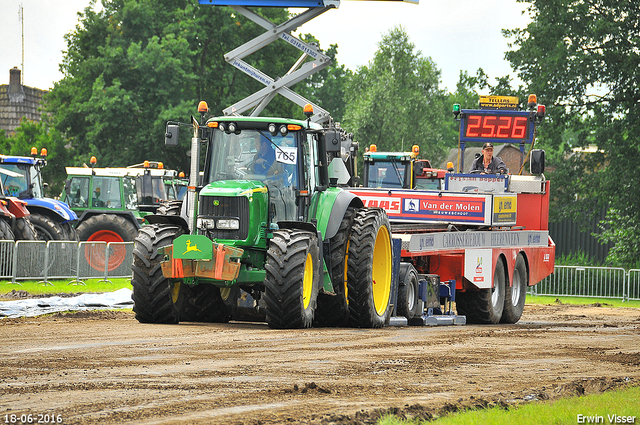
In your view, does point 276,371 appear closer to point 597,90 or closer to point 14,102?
point 597,90

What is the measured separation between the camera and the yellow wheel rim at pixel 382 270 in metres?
14.0

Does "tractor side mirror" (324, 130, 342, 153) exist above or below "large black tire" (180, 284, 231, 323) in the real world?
above

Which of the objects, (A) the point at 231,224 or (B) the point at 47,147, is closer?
(A) the point at 231,224

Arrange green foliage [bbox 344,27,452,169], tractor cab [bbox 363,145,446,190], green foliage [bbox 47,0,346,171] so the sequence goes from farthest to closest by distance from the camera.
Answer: green foliage [bbox 344,27,452,169] → green foliage [bbox 47,0,346,171] → tractor cab [bbox 363,145,446,190]

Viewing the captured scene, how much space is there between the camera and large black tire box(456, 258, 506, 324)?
17.0 meters

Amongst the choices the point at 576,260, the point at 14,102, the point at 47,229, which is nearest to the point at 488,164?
the point at 47,229

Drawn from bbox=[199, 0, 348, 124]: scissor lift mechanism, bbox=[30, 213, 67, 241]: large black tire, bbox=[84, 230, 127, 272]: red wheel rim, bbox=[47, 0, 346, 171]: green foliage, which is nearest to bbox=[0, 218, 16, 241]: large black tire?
bbox=[84, 230, 127, 272]: red wheel rim

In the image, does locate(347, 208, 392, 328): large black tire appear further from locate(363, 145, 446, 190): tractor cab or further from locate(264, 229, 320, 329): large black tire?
locate(363, 145, 446, 190): tractor cab

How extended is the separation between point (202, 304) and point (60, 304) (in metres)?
3.43

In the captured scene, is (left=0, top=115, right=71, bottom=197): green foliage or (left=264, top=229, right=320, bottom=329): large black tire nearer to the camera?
(left=264, top=229, right=320, bottom=329): large black tire

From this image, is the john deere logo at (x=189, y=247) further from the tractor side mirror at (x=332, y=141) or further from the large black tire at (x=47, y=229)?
the large black tire at (x=47, y=229)

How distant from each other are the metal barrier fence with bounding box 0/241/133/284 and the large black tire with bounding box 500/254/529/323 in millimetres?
9717

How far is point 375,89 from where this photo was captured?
181ft

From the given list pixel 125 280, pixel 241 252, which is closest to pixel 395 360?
pixel 241 252
